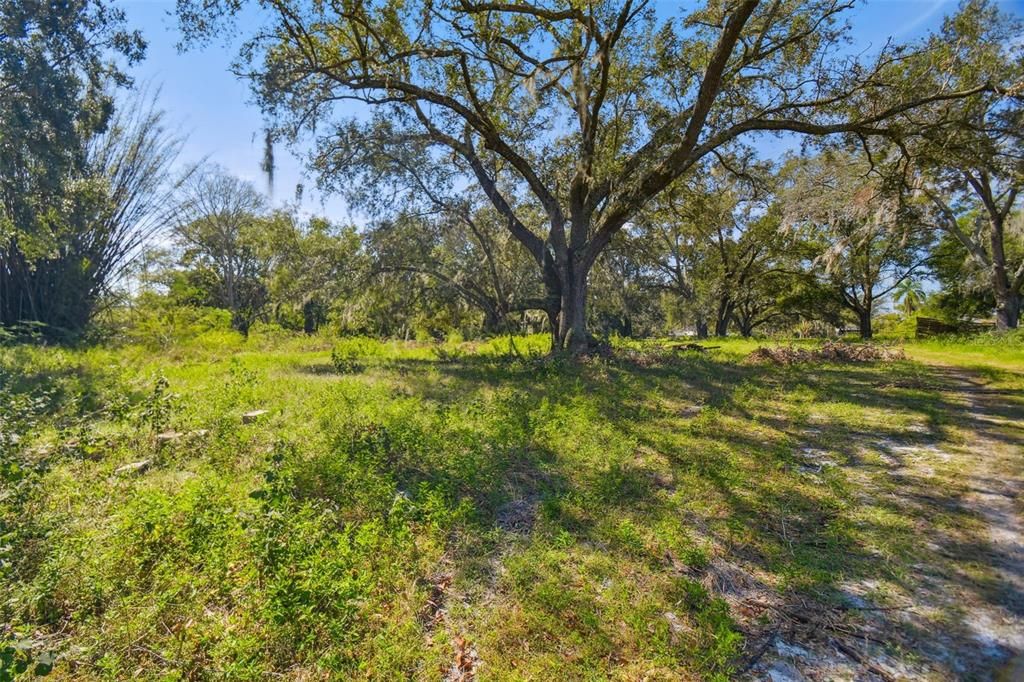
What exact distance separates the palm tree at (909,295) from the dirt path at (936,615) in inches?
1163

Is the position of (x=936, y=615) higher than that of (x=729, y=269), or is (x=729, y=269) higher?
(x=729, y=269)

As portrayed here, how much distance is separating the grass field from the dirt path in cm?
2

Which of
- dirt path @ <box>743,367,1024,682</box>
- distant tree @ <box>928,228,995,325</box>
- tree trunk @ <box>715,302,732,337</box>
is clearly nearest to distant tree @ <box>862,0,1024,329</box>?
dirt path @ <box>743,367,1024,682</box>

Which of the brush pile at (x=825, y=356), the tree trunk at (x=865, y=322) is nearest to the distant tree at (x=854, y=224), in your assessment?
the tree trunk at (x=865, y=322)

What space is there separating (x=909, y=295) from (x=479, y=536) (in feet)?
147

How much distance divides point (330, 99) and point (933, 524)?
11.7 metres

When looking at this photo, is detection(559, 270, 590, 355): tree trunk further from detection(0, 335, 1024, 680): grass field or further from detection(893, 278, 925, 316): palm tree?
detection(893, 278, 925, 316): palm tree

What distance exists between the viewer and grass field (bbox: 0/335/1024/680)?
2.42 meters

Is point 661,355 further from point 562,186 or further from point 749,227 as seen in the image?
point 749,227

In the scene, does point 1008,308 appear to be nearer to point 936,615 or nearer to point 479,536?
point 936,615

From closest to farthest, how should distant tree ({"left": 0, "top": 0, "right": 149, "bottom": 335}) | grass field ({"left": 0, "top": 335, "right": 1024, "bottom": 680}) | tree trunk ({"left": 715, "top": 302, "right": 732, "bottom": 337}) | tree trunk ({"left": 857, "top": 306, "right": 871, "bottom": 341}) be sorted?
1. grass field ({"left": 0, "top": 335, "right": 1024, "bottom": 680})
2. distant tree ({"left": 0, "top": 0, "right": 149, "bottom": 335})
3. tree trunk ({"left": 857, "top": 306, "right": 871, "bottom": 341})
4. tree trunk ({"left": 715, "top": 302, "right": 732, "bottom": 337})

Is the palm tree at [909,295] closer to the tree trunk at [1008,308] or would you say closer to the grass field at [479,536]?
the tree trunk at [1008,308]

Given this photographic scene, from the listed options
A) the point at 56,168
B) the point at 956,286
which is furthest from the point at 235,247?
the point at 956,286

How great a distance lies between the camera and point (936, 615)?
2.62 metres
